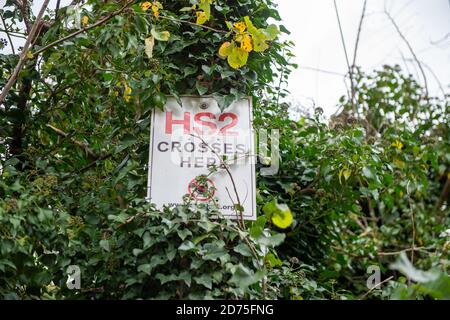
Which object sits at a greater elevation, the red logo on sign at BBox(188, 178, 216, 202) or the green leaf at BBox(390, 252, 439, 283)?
the red logo on sign at BBox(188, 178, 216, 202)

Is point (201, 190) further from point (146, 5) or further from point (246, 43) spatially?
point (146, 5)

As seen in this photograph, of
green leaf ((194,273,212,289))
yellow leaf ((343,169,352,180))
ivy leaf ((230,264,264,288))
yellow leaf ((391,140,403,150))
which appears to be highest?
yellow leaf ((391,140,403,150))

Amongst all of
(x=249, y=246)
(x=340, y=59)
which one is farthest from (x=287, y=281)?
(x=340, y=59)

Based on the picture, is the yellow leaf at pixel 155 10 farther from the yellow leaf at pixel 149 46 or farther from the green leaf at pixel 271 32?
the green leaf at pixel 271 32

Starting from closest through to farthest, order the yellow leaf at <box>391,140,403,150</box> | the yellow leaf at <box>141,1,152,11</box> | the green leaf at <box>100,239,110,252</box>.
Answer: the green leaf at <box>100,239,110,252</box> < the yellow leaf at <box>141,1,152,11</box> < the yellow leaf at <box>391,140,403,150</box>

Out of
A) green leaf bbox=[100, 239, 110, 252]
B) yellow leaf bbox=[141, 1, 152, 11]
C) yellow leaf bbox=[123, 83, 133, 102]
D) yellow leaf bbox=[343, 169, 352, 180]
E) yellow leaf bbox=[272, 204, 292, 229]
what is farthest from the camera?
yellow leaf bbox=[343, 169, 352, 180]

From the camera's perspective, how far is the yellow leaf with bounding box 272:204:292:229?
1449 millimetres

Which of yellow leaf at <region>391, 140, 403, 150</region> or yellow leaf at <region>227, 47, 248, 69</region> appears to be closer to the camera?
yellow leaf at <region>227, 47, 248, 69</region>

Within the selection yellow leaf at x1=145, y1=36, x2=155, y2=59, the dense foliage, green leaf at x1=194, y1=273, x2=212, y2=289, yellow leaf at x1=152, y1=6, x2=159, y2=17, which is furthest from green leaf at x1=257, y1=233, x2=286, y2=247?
yellow leaf at x1=152, y1=6, x2=159, y2=17

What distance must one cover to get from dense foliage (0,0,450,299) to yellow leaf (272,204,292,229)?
0.10ft

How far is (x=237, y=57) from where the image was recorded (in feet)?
6.51

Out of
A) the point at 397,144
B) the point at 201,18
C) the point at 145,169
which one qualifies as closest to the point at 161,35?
the point at 201,18

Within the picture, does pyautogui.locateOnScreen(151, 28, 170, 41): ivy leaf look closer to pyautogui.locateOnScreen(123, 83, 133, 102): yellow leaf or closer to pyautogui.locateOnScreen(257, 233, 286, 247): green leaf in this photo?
pyautogui.locateOnScreen(123, 83, 133, 102): yellow leaf

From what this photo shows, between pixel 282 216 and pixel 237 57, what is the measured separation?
0.77 m
